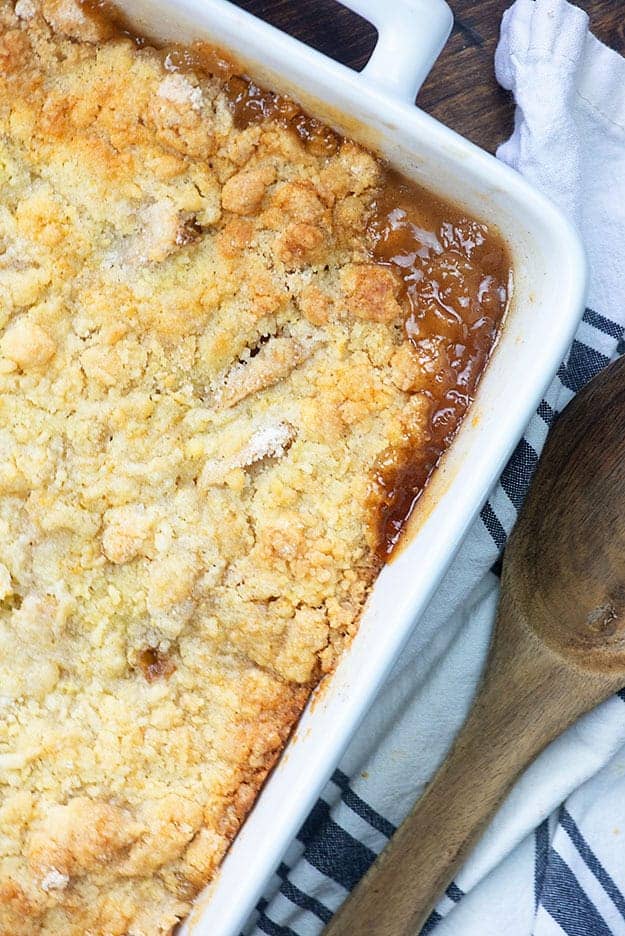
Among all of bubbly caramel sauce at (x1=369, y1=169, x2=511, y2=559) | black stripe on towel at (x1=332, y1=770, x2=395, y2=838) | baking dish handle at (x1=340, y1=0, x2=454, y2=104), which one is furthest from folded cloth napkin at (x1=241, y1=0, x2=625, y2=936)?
baking dish handle at (x1=340, y1=0, x2=454, y2=104)

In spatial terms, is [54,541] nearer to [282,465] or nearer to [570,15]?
[282,465]

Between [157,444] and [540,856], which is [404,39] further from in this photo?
[540,856]

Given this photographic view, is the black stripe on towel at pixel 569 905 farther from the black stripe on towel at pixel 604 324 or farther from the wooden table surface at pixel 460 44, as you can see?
the wooden table surface at pixel 460 44

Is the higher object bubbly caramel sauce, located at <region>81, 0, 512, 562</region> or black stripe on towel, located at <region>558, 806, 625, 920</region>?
bubbly caramel sauce, located at <region>81, 0, 512, 562</region>

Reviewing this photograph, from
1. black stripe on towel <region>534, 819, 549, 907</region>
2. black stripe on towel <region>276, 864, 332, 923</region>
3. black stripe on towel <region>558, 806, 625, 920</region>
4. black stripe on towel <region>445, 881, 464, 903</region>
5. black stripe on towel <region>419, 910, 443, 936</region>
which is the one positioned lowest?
black stripe on towel <region>276, 864, 332, 923</region>

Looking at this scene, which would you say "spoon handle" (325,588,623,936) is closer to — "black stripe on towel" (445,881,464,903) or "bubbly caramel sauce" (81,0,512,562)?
"black stripe on towel" (445,881,464,903)

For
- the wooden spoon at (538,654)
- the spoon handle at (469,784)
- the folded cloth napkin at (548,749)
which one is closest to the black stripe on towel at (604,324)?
the folded cloth napkin at (548,749)
